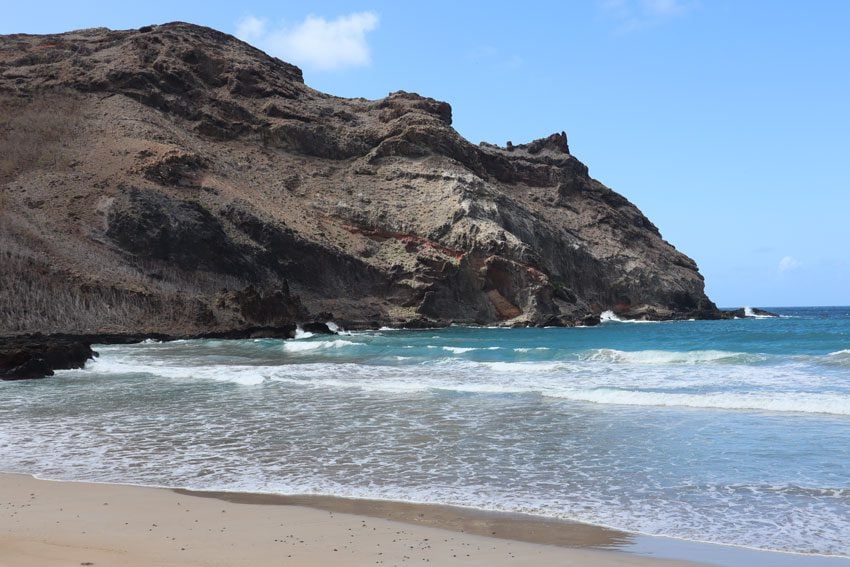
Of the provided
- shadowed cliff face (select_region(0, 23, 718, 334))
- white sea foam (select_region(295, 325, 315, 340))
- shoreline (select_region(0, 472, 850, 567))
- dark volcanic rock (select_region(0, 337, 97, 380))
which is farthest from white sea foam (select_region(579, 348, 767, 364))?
shadowed cliff face (select_region(0, 23, 718, 334))

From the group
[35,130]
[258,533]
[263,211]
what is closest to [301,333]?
[263,211]

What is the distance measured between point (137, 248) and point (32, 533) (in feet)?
170

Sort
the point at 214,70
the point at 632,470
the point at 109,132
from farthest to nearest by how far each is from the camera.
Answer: the point at 214,70
the point at 109,132
the point at 632,470

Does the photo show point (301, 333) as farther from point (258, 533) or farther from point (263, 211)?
point (258, 533)

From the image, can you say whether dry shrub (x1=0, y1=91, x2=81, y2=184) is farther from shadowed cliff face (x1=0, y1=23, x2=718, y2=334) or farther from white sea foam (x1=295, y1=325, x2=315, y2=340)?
white sea foam (x1=295, y1=325, x2=315, y2=340)

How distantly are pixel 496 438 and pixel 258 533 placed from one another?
6538 millimetres

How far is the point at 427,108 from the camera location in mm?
93875

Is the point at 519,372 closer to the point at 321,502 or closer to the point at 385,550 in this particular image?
the point at 321,502

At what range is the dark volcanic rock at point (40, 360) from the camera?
25266mm

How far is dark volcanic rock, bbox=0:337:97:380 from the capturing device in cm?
2527

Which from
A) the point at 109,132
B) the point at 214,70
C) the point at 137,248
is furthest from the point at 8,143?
the point at 214,70

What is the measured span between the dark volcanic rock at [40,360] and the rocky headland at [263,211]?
48.9ft

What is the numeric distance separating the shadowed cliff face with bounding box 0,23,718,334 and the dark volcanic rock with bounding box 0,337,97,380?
13.7 metres

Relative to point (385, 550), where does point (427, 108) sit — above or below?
above
